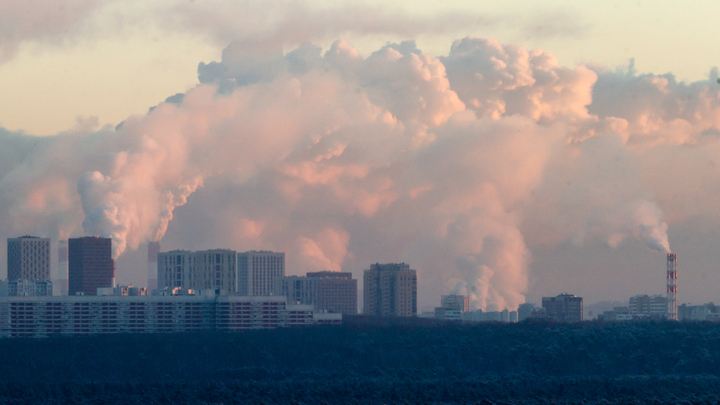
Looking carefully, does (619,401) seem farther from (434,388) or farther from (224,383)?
(224,383)

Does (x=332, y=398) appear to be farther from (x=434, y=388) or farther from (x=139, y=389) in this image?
(x=139, y=389)

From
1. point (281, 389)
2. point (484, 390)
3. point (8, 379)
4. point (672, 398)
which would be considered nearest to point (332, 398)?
point (281, 389)

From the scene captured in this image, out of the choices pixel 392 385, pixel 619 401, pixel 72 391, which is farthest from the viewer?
pixel 392 385

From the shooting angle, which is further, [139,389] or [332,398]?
[139,389]

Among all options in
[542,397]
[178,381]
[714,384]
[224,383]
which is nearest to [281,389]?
[224,383]

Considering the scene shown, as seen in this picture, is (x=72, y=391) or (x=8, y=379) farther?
(x=8, y=379)

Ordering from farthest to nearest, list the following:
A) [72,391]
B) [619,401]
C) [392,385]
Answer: [392,385], [72,391], [619,401]

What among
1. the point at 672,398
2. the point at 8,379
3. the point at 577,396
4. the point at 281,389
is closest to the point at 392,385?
the point at 281,389
